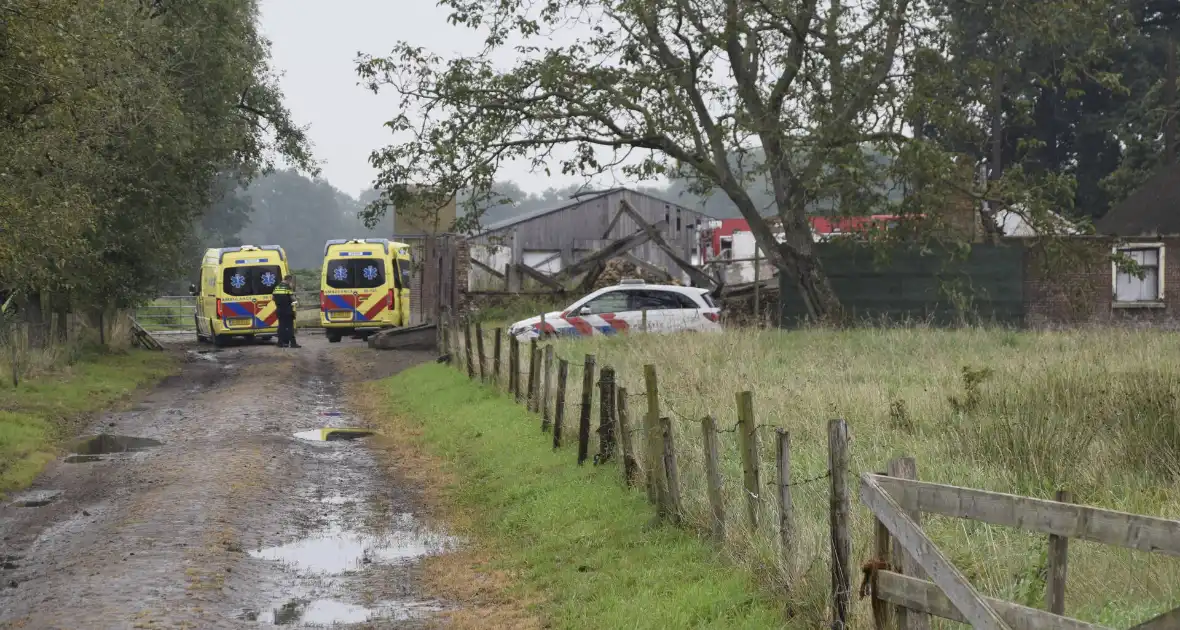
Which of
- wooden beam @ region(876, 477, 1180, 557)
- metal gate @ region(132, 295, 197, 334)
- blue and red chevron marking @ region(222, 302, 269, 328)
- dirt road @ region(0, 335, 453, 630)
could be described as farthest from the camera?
metal gate @ region(132, 295, 197, 334)

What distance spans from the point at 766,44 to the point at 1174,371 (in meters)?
16.0

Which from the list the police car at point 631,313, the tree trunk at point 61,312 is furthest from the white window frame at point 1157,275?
the tree trunk at point 61,312

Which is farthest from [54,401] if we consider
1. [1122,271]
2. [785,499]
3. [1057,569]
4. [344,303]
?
[1122,271]

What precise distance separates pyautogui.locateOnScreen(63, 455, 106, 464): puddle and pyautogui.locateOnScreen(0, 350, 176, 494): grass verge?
8.6 inches

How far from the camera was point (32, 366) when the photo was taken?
2262 centimetres

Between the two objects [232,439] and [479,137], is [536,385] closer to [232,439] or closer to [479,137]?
[232,439]

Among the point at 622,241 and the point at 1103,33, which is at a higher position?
the point at 1103,33

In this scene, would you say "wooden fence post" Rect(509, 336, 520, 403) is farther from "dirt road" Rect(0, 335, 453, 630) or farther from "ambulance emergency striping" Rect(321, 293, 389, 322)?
"ambulance emergency striping" Rect(321, 293, 389, 322)

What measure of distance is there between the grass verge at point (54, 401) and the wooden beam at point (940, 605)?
10.3 metres

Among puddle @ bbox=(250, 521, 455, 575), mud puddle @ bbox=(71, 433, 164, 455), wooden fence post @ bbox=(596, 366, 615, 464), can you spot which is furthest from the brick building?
puddle @ bbox=(250, 521, 455, 575)

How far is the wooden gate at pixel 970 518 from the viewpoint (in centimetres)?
430

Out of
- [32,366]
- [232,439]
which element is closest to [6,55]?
[232,439]

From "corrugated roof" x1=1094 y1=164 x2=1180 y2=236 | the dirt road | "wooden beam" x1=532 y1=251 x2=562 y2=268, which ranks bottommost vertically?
the dirt road

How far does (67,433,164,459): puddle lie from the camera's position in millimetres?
16219
